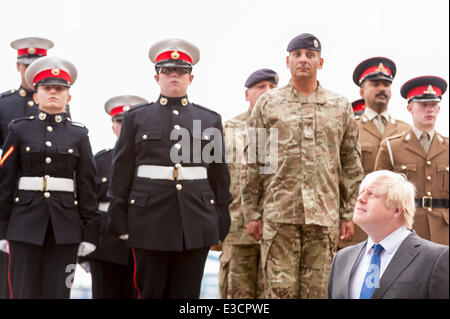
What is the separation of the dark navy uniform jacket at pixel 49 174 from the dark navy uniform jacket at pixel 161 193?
28.3 inches

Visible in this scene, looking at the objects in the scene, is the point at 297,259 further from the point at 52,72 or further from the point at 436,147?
the point at 52,72

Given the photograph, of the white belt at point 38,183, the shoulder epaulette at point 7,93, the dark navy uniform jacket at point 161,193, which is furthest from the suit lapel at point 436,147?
the shoulder epaulette at point 7,93

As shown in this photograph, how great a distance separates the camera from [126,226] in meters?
5.43

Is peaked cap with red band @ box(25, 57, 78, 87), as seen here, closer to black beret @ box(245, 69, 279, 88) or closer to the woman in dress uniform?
the woman in dress uniform

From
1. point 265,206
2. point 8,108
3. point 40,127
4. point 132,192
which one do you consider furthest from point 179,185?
point 8,108

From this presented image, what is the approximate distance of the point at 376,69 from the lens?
26.3 ft

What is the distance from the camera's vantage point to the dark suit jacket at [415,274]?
3.53m

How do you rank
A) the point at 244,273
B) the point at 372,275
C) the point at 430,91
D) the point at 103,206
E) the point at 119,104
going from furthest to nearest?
the point at 119,104 < the point at 244,273 < the point at 430,91 < the point at 103,206 < the point at 372,275

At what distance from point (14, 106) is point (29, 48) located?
665 mm

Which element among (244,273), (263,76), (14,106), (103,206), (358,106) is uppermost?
(263,76)

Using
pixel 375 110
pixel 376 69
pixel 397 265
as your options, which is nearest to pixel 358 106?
pixel 376 69

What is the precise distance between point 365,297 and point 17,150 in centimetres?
346

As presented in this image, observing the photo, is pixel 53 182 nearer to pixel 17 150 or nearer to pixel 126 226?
pixel 17 150

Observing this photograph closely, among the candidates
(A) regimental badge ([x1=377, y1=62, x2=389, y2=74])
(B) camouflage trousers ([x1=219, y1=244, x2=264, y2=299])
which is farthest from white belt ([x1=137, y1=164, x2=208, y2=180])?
(A) regimental badge ([x1=377, y1=62, x2=389, y2=74])
